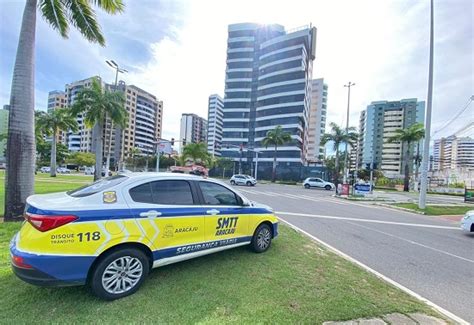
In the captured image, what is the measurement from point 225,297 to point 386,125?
419 feet

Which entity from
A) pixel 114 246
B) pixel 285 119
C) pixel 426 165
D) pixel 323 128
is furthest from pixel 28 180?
pixel 323 128

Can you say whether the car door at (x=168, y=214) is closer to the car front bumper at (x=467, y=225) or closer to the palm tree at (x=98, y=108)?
the car front bumper at (x=467, y=225)

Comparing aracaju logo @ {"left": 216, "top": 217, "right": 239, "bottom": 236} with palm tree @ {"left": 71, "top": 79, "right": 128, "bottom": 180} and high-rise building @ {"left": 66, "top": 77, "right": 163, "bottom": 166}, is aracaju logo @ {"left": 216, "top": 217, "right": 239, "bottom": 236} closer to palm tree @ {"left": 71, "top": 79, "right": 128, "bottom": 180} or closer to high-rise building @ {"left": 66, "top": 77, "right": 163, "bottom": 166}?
palm tree @ {"left": 71, "top": 79, "right": 128, "bottom": 180}

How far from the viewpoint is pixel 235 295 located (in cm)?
349

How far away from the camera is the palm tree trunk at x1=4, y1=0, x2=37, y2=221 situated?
22.3ft

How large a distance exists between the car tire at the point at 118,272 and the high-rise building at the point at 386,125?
4493 inches

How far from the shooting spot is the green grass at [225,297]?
2943 mm

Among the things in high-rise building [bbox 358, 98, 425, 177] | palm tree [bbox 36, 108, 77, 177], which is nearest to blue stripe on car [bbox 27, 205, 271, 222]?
palm tree [bbox 36, 108, 77, 177]

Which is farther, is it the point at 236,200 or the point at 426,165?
the point at 426,165

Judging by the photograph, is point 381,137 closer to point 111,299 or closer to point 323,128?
point 323,128

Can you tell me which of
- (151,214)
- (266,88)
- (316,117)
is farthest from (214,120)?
(151,214)

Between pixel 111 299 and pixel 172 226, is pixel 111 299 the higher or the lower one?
the lower one

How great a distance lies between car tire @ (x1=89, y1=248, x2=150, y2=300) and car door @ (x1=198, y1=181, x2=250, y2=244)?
3.78ft

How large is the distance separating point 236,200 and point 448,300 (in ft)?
12.3
